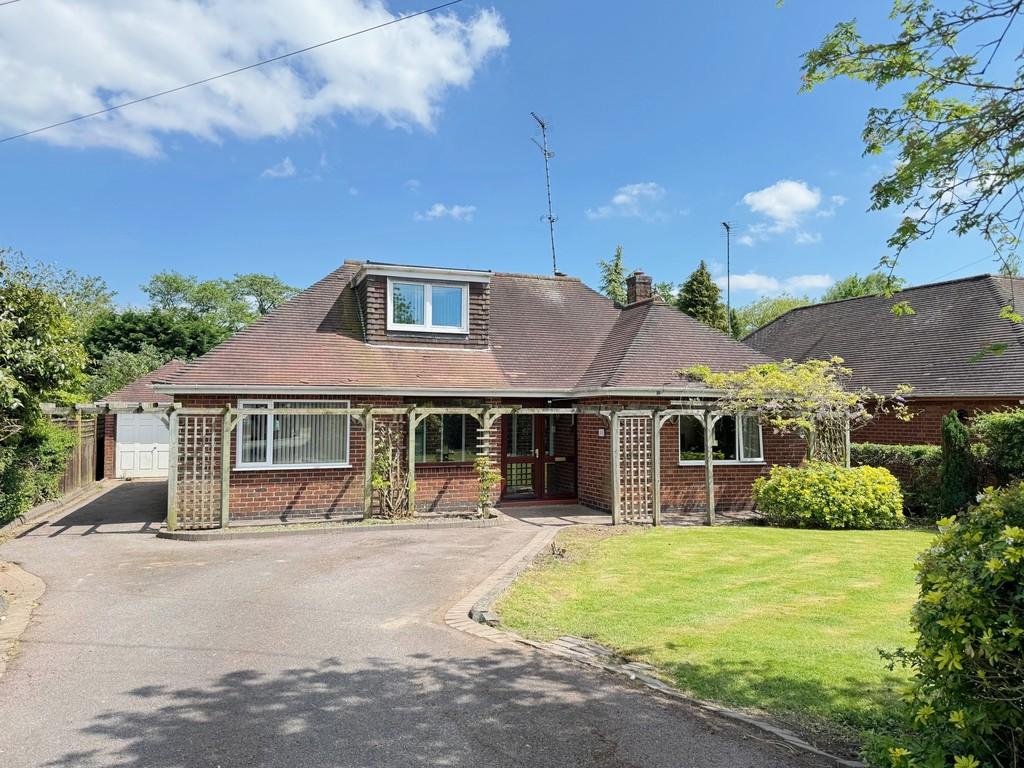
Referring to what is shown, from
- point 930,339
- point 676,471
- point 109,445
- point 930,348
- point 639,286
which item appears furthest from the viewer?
point 109,445

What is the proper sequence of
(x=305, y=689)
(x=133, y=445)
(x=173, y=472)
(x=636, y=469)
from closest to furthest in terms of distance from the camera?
(x=305, y=689) → (x=173, y=472) → (x=636, y=469) → (x=133, y=445)

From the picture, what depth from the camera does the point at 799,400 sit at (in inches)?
531

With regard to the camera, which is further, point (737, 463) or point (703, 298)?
point (703, 298)

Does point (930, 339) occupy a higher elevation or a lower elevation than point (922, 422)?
higher

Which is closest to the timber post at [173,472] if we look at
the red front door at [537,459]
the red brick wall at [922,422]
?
the red front door at [537,459]

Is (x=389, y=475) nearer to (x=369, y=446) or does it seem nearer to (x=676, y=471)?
(x=369, y=446)

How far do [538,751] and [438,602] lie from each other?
11.8 feet

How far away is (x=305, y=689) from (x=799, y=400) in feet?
38.8

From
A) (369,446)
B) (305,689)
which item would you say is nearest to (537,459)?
(369,446)

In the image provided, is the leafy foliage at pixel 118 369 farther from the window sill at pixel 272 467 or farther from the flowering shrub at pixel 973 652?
the flowering shrub at pixel 973 652

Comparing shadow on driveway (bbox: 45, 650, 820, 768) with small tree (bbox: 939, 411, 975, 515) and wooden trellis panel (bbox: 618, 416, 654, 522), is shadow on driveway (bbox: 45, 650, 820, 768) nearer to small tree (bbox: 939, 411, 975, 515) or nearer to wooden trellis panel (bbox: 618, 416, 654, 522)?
wooden trellis panel (bbox: 618, 416, 654, 522)

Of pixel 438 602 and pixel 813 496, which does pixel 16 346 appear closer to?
pixel 438 602

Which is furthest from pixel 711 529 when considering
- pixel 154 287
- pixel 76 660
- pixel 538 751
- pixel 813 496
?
pixel 154 287

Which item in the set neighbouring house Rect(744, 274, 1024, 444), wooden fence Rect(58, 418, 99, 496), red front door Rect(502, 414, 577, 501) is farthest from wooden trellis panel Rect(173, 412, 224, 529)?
neighbouring house Rect(744, 274, 1024, 444)
